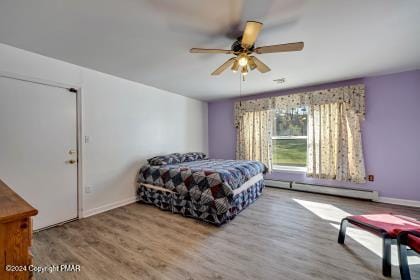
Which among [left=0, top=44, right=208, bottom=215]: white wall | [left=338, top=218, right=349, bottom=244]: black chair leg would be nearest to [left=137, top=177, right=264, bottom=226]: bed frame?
[left=0, top=44, right=208, bottom=215]: white wall

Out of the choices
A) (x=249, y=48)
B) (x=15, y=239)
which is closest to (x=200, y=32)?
(x=249, y=48)

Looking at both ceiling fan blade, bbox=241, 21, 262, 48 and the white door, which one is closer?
ceiling fan blade, bbox=241, 21, 262, 48

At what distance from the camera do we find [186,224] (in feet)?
8.89

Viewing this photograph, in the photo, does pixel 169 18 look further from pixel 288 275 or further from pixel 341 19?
pixel 288 275

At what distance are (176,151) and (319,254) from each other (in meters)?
3.41

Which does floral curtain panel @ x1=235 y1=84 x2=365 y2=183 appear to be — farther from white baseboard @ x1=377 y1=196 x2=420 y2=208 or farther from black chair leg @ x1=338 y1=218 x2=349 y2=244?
black chair leg @ x1=338 y1=218 x2=349 y2=244

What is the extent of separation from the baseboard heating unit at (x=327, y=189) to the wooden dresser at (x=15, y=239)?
170 inches

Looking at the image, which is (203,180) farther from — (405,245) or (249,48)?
(405,245)

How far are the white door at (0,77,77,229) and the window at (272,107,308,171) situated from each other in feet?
13.3

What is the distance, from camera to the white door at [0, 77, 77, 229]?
2271 millimetres

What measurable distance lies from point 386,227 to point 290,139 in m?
2.84

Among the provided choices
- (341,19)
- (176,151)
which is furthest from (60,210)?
(341,19)

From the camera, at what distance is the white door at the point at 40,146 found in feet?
7.45

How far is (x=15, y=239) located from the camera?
859mm
